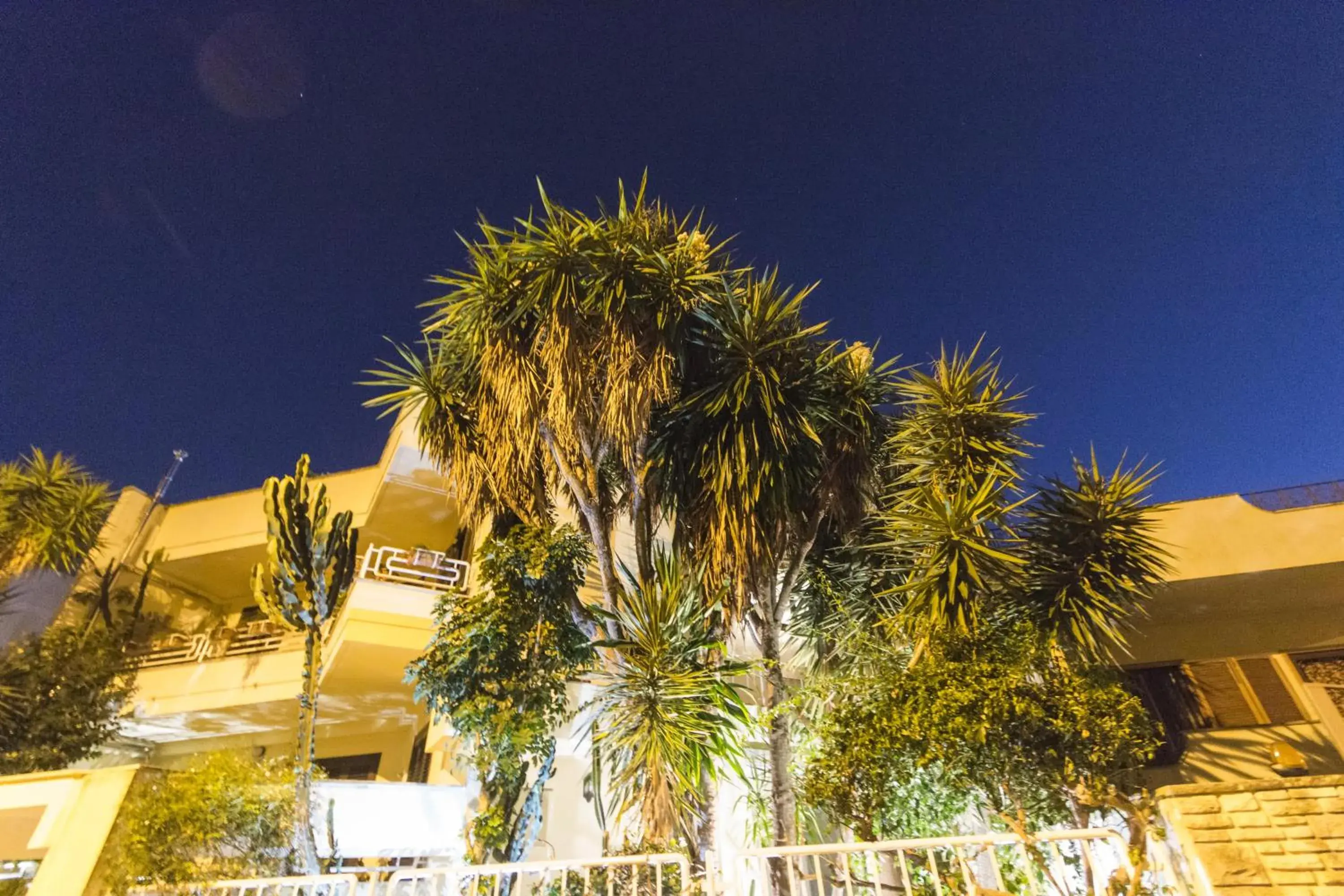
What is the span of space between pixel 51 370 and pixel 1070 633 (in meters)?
33.3

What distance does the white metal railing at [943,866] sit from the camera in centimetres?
266

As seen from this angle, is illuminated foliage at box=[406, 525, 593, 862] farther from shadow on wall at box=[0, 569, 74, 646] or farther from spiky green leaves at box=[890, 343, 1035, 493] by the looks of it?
shadow on wall at box=[0, 569, 74, 646]

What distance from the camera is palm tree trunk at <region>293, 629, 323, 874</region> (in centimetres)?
484

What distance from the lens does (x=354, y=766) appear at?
987cm

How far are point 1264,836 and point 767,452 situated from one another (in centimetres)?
359

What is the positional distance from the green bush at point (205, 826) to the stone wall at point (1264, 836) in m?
5.15

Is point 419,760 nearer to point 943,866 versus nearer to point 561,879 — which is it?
point 561,879

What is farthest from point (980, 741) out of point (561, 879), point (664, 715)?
point (561, 879)

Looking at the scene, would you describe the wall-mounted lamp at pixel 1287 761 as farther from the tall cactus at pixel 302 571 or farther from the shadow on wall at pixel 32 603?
the shadow on wall at pixel 32 603

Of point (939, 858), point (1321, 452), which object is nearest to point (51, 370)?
point (939, 858)

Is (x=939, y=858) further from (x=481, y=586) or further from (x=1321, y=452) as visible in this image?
(x=1321, y=452)

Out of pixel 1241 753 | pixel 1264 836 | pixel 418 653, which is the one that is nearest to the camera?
pixel 1264 836

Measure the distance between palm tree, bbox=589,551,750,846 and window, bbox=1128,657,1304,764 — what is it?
6.35 meters

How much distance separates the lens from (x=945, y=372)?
6.05 metres
